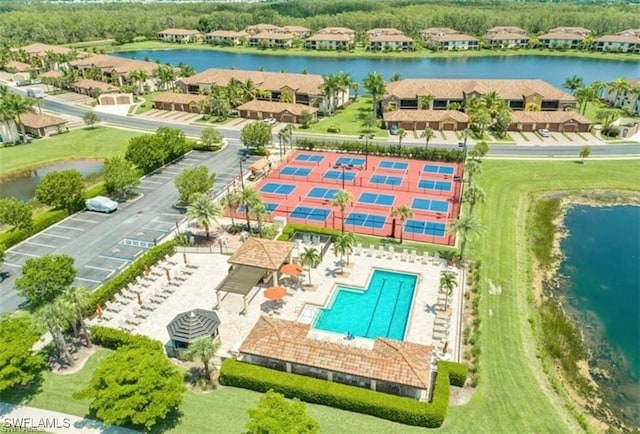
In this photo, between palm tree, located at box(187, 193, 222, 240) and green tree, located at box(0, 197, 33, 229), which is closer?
palm tree, located at box(187, 193, 222, 240)

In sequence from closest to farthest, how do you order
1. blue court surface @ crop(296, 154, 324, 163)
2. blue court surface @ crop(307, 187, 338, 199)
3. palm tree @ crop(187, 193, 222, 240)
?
palm tree @ crop(187, 193, 222, 240), blue court surface @ crop(307, 187, 338, 199), blue court surface @ crop(296, 154, 324, 163)

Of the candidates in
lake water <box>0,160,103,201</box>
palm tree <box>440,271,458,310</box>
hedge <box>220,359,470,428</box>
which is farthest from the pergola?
lake water <box>0,160,103,201</box>

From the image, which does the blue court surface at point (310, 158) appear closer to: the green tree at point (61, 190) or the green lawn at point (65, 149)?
the green lawn at point (65, 149)

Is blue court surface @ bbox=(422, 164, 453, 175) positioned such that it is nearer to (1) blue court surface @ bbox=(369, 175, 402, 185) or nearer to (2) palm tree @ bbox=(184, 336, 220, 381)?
(1) blue court surface @ bbox=(369, 175, 402, 185)

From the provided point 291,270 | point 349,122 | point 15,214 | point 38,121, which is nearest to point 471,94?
point 349,122

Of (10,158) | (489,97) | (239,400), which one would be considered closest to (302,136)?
(489,97)

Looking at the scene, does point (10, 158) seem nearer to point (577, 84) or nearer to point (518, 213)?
point (518, 213)
